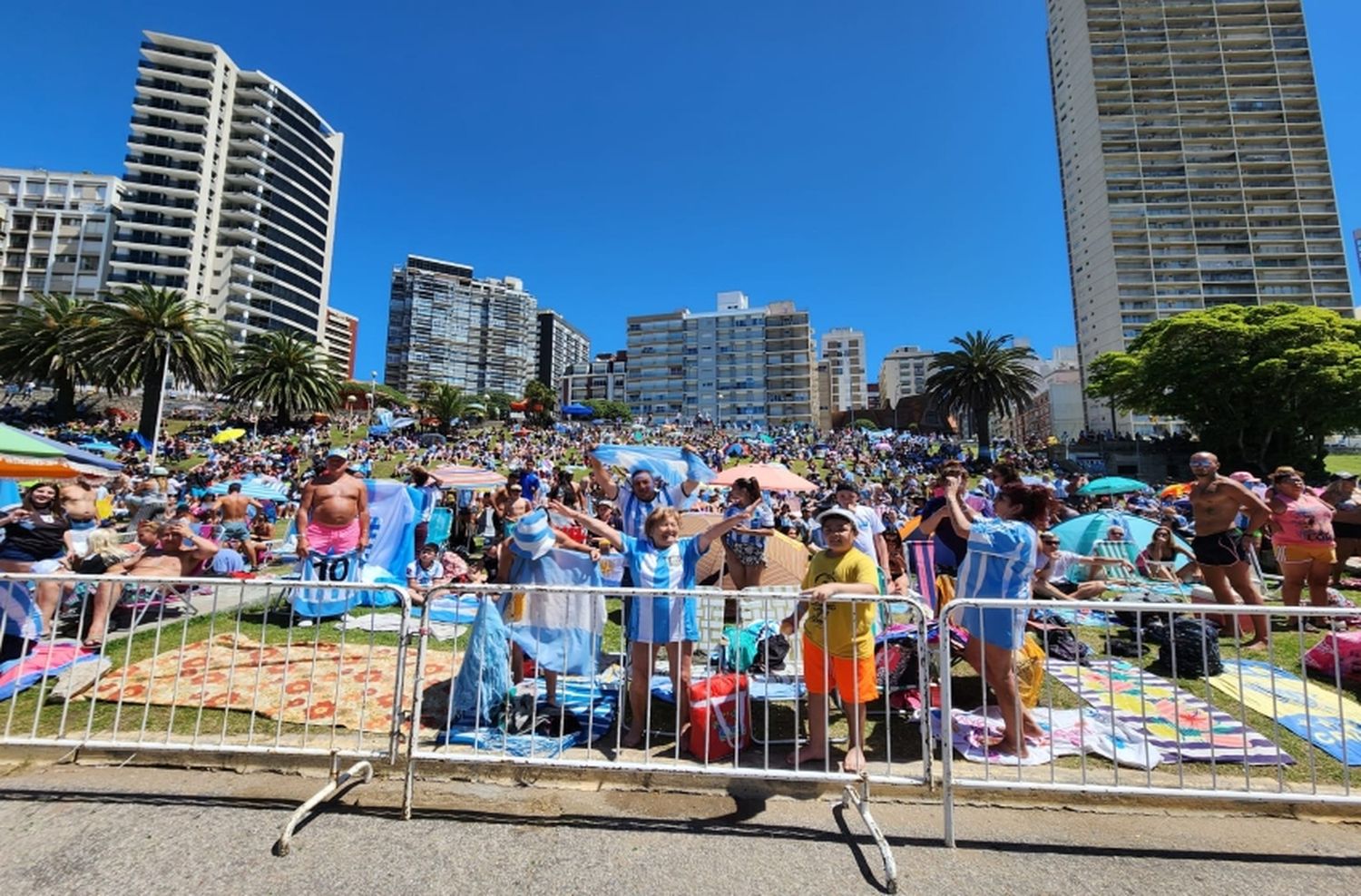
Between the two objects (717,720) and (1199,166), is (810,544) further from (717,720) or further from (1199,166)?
(1199,166)

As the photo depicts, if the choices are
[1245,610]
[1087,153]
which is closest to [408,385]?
[1087,153]

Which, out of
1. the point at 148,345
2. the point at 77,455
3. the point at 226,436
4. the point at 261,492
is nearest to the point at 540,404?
the point at 148,345

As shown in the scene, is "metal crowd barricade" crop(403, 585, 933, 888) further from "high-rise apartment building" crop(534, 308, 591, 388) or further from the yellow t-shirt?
"high-rise apartment building" crop(534, 308, 591, 388)

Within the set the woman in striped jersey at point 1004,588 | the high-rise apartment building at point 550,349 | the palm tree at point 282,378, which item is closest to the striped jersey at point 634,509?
the woman in striped jersey at point 1004,588

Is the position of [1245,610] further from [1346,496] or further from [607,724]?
[1346,496]

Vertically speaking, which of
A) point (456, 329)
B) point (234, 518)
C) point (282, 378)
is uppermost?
point (456, 329)

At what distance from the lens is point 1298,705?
4.43m

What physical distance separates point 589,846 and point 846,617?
1750 millimetres

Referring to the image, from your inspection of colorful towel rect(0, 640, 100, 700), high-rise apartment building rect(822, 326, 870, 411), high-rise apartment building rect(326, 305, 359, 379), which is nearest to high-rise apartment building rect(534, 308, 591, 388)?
high-rise apartment building rect(326, 305, 359, 379)

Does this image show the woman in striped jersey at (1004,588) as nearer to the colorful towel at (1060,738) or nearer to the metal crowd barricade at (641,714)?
the colorful towel at (1060,738)

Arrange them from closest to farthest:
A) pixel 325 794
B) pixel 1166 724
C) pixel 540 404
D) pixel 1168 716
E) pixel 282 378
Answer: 1. pixel 325 794
2. pixel 1166 724
3. pixel 1168 716
4. pixel 282 378
5. pixel 540 404

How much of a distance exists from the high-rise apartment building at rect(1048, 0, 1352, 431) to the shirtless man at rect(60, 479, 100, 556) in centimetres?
9119

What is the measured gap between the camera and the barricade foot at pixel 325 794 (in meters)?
2.66

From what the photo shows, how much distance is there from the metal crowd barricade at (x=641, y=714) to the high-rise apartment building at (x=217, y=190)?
83599 millimetres
